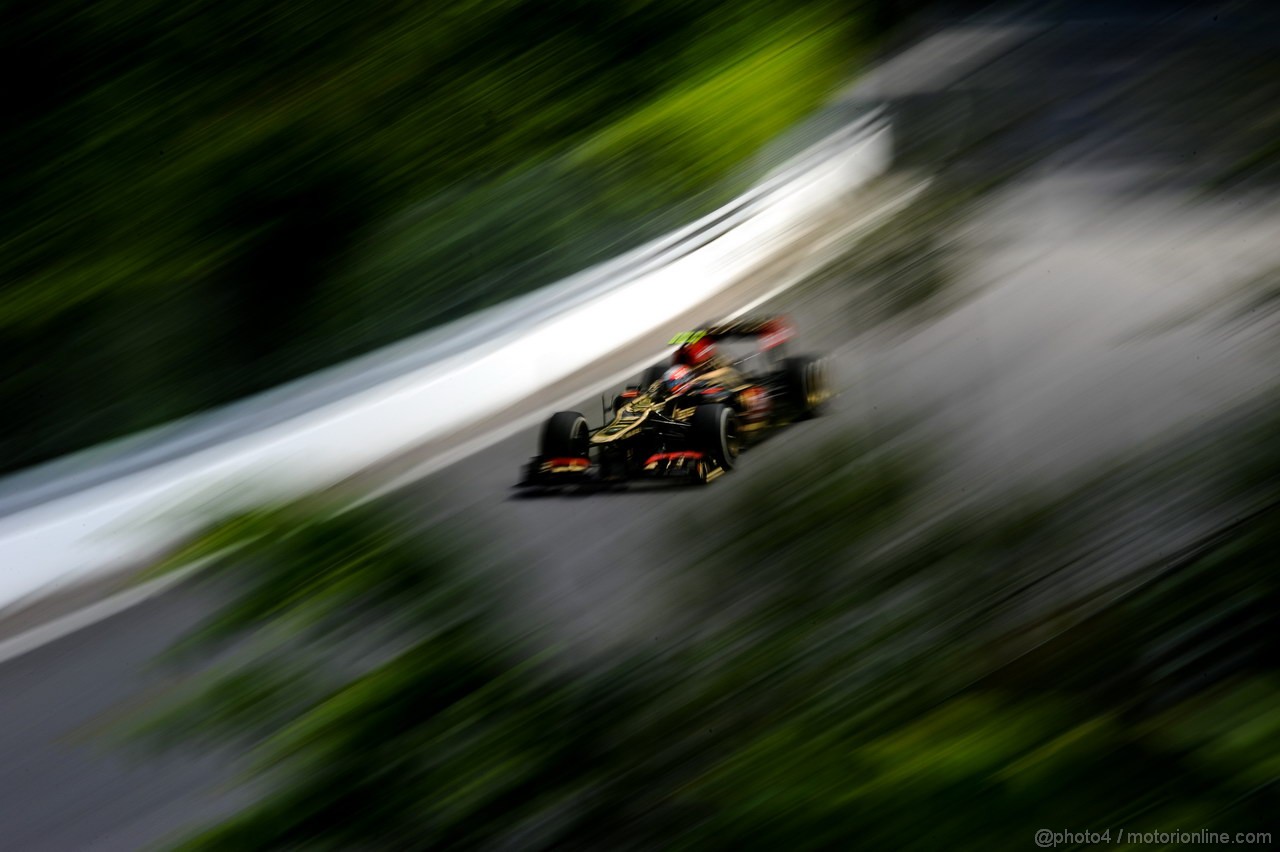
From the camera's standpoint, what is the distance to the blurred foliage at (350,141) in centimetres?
65

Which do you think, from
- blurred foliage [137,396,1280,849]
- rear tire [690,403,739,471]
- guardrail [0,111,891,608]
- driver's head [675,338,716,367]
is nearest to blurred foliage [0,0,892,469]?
guardrail [0,111,891,608]

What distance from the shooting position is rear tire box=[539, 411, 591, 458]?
3900 millimetres

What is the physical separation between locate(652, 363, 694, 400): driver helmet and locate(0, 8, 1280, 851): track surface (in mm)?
3268

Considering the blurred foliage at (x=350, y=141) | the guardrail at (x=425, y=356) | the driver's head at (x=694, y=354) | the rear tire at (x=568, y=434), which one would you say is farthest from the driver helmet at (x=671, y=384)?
the blurred foliage at (x=350, y=141)

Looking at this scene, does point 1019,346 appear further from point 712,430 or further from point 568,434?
point 568,434

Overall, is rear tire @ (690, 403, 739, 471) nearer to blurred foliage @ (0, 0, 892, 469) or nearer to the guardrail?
the guardrail

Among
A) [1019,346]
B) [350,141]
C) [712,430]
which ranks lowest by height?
[712,430]

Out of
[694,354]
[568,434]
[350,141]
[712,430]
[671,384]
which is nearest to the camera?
[350,141]

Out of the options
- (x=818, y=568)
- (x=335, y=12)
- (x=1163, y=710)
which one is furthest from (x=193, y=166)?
(x=1163, y=710)

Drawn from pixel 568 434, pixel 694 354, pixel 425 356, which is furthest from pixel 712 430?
pixel 425 356

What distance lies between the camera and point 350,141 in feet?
2.17

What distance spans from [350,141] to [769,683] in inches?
14.3

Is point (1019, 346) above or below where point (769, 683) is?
above

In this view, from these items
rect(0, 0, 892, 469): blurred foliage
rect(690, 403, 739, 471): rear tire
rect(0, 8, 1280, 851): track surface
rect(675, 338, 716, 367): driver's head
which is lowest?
rect(690, 403, 739, 471): rear tire
